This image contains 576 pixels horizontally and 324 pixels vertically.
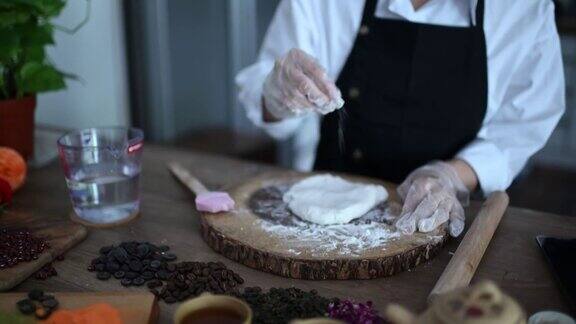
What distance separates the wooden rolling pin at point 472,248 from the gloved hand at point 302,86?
36 centimetres

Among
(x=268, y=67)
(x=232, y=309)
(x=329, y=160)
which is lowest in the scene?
(x=329, y=160)

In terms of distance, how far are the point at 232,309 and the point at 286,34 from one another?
977 mm

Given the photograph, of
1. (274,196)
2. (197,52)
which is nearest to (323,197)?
(274,196)

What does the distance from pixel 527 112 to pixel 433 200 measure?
17.1 inches

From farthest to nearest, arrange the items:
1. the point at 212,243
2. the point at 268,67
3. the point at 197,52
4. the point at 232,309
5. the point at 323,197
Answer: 1. the point at 197,52
2. the point at 268,67
3. the point at 323,197
4. the point at 212,243
5. the point at 232,309

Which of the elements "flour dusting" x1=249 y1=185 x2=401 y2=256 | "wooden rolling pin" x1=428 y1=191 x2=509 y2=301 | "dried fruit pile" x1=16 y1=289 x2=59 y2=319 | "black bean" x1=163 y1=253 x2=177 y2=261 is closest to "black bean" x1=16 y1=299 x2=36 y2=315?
"dried fruit pile" x1=16 y1=289 x2=59 y2=319

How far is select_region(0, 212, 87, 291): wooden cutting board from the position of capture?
41.1 inches

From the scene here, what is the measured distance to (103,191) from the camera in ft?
4.19

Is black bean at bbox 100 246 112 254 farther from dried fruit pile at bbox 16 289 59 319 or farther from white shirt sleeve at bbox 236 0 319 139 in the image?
white shirt sleeve at bbox 236 0 319 139

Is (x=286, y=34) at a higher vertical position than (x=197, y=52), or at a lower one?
higher

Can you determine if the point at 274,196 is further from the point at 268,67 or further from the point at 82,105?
the point at 82,105

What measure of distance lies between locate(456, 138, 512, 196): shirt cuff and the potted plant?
1.02 meters

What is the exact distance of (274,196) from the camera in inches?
52.9

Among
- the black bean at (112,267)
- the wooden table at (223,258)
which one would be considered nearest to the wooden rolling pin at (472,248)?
the wooden table at (223,258)
